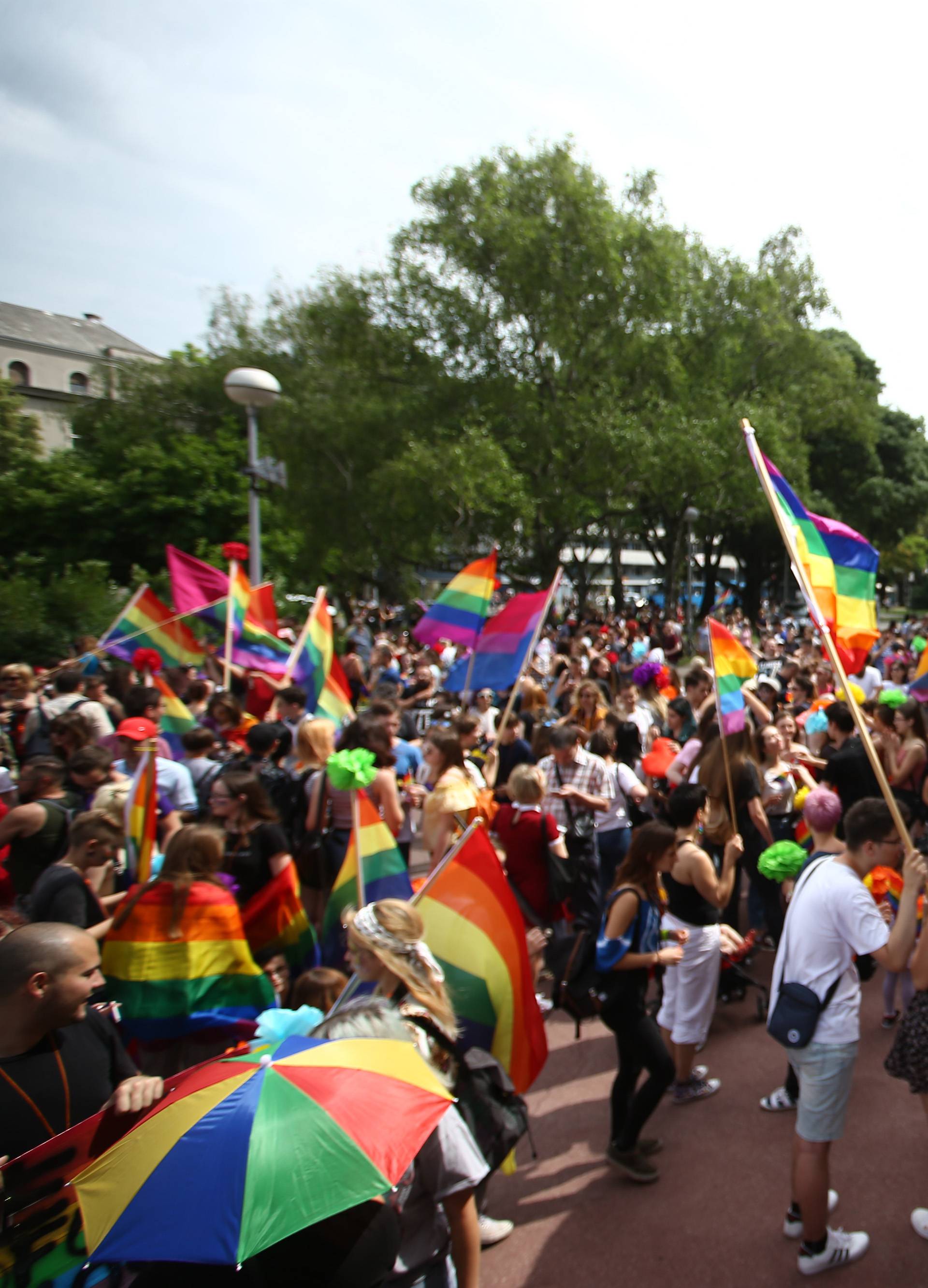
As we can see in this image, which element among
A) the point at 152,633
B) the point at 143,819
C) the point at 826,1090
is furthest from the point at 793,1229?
the point at 152,633

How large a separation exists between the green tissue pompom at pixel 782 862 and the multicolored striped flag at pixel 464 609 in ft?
12.3

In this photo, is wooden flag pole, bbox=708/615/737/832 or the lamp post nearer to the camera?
wooden flag pole, bbox=708/615/737/832

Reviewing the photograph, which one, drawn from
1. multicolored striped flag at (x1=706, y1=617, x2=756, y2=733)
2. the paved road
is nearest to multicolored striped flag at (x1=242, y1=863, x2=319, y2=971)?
the paved road

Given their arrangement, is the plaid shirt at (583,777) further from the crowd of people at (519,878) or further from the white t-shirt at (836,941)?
the white t-shirt at (836,941)

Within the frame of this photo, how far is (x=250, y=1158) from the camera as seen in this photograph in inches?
63.1

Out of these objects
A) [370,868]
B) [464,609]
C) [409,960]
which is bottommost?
[370,868]

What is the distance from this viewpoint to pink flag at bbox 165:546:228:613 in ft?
32.0

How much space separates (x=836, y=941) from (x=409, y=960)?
1.56 meters

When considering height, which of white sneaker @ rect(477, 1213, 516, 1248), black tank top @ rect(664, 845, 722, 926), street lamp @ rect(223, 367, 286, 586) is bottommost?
white sneaker @ rect(477, 1213, 516, 1248)

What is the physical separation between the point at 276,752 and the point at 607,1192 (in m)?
3.49

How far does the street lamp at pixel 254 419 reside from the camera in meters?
8.91

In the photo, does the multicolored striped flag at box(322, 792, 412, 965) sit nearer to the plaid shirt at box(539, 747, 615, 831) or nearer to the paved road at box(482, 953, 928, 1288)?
the paved road at box(482, 953, 928, 1288)

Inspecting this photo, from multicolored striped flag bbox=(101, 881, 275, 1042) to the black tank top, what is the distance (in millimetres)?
1910

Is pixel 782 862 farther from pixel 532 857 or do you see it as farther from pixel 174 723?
pixel 174 723
